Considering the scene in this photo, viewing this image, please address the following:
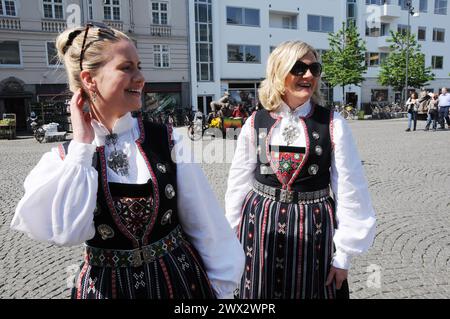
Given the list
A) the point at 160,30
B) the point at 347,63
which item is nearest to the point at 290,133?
the point at 160,30

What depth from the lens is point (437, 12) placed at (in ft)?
128

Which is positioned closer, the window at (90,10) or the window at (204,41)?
the window at (90,10)

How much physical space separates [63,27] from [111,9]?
4.33 metres

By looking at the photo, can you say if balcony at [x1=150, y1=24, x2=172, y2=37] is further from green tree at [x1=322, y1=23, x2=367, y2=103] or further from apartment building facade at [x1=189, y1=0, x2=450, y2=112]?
green tree at [x1=322, y1=23, x2=367, y2=103]

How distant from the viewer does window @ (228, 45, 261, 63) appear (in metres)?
29.8

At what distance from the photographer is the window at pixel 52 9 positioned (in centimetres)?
2389

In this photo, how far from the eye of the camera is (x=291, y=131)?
2406mm

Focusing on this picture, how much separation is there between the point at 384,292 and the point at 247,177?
183 centimetres

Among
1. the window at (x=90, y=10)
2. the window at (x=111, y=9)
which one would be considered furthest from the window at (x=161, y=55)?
the window at (x=90, y=10)

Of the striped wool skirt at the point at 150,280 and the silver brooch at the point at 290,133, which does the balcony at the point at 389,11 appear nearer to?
the silver brooch at the point at 290,133

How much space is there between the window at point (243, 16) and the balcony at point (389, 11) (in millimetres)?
13430

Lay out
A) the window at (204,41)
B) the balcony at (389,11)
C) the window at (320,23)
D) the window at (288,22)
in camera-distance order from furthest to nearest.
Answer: the balcony at (389,11)
the window at (320,23)
the window at (288,22)
the window at (204,41)
